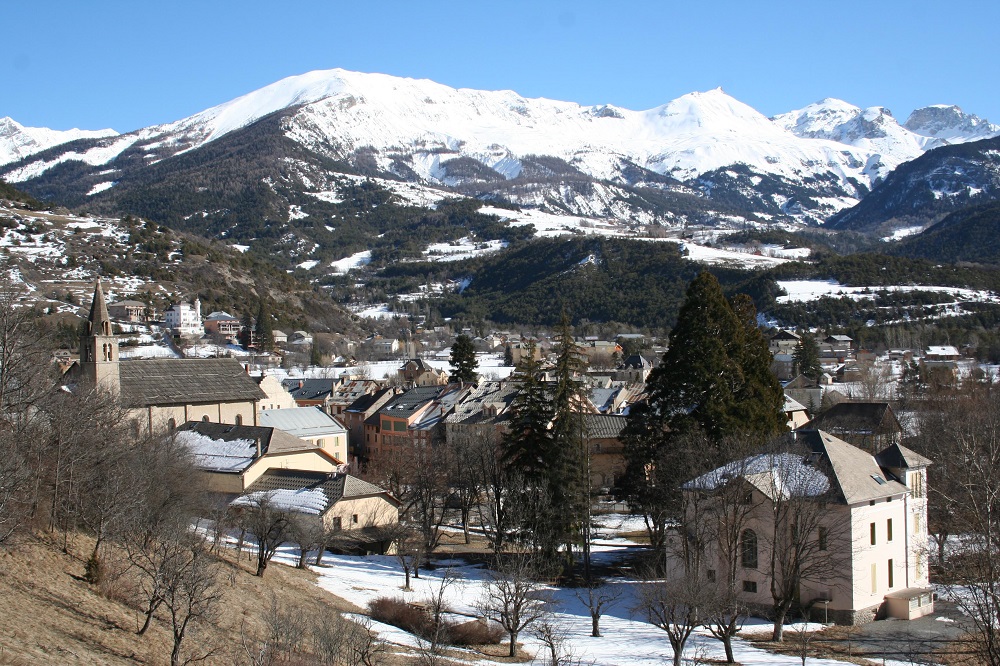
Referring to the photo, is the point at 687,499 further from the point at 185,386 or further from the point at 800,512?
the point at 185,386

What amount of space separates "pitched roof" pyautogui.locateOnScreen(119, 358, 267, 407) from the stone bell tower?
1.91 metres

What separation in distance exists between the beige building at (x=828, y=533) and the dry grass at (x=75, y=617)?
47.7 feet

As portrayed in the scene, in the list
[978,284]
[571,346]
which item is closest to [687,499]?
[571,346]

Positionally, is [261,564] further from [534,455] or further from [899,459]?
[899,459]

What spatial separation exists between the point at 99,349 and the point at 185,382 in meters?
7.73

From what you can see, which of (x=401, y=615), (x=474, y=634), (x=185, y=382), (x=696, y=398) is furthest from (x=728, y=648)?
(x=185, y=382)

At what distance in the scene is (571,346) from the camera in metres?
41.4

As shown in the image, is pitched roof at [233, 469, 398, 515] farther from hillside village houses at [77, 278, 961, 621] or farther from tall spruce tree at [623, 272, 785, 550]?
tall spruce tree at [623, 272, 785, 550]

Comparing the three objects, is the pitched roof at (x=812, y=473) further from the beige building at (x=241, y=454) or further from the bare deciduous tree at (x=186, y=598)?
the beige building at (x=241, y=454)

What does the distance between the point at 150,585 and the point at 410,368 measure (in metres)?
91.7

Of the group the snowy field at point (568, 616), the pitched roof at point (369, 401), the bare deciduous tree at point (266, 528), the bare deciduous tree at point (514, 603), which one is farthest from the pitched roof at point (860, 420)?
the pitched roof at point (369, 401)

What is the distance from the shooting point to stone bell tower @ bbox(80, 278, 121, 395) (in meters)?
50.5

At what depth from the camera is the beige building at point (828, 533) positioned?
32000mm

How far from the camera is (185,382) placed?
58.4 metres
